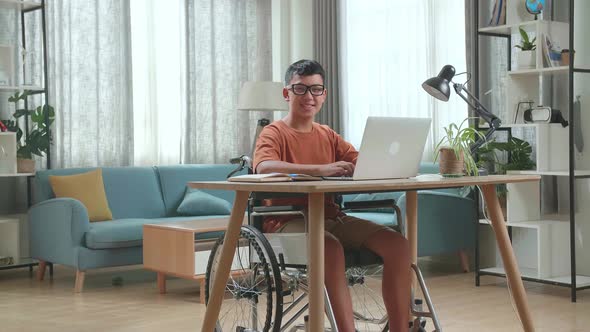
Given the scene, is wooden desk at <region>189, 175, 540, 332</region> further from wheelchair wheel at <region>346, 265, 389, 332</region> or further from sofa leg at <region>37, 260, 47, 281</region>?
sofa leg at <region>37, 260, 47, 281</region>

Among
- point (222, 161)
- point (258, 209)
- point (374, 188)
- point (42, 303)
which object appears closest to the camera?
point (374, 188)

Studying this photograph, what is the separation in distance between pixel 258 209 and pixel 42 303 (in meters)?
2.15

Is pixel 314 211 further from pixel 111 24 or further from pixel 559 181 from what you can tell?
pixel 111 24

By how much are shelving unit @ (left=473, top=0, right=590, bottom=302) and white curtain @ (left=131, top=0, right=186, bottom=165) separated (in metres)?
2.52

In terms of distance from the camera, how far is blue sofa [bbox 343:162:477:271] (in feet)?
18.3

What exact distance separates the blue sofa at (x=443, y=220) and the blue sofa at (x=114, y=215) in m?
1.35

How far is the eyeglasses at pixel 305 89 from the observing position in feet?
10.8

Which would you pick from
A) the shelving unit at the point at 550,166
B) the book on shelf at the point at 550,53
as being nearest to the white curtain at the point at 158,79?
the shelving unit at the point at 550,166

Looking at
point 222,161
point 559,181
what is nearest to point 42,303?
point 222,161

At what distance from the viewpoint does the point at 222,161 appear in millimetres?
7008

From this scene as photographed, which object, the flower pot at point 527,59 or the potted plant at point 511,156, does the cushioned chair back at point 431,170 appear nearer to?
the potted plant at point 511,156

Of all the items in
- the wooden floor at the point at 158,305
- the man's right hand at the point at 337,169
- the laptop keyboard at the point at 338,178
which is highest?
the man's right hand at the point at 337,169

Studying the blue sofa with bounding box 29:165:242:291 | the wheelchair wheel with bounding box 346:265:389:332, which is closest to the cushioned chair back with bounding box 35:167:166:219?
the blue sofa with bounding box 29:165:242:291

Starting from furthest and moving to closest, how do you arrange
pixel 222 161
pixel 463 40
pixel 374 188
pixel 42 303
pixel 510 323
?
pixel 222 161
pixel 463 40
pixel 42 303
pixel 510 323
pixel 374 188
